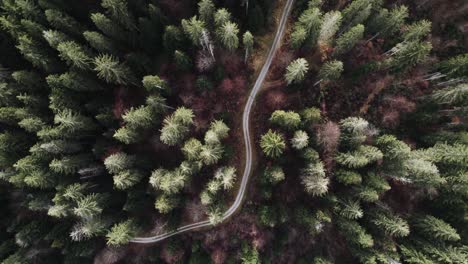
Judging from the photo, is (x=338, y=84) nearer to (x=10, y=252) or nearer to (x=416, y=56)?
(x=416, y=56)

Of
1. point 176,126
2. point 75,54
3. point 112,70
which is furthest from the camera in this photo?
point 176,126

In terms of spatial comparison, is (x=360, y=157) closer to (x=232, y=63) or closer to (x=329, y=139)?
(x=329, y=139)

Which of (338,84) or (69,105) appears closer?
(69,105)

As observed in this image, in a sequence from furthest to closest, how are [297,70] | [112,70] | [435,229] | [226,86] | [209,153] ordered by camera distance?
[226,86] → [435,229] → [209,153] → [112,70] → [297,70]

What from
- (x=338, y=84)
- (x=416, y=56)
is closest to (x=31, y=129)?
(x=338, y=84)

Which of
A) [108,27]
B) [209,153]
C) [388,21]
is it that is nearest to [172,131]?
[209,153]

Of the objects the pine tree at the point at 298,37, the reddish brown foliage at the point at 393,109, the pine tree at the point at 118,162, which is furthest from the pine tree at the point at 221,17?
the reddish brown foliage at the point at 393,109

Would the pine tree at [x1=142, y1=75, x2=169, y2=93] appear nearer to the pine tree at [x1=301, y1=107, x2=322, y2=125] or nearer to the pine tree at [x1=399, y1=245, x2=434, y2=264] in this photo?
the pine tree at [x1=301, y1=107, x2=322, y2=125]
